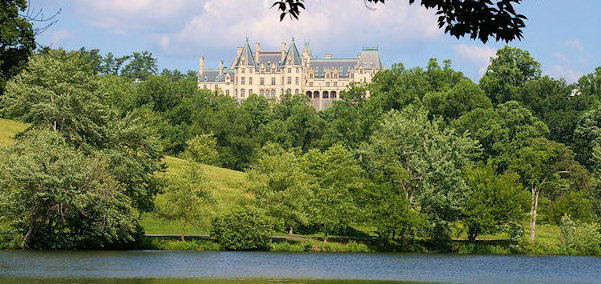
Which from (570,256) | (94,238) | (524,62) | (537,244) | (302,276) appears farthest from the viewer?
(524,62)

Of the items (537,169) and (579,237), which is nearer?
(579,237)

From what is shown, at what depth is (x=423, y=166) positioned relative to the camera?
62.1 meters

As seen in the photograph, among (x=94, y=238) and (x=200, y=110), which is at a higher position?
(x=200, y=110)

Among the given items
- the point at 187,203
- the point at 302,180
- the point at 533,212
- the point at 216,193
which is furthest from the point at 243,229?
the point at 533,212

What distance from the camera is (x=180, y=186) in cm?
5384

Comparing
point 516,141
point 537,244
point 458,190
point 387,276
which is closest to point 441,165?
point 458,190

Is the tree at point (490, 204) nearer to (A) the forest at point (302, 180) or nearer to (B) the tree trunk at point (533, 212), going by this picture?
(A) the forest at point (302, 180)

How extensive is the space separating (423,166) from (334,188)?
6.51 metres

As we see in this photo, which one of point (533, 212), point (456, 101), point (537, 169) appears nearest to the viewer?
point (533, 212)

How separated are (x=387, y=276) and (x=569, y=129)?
7824 centimetres

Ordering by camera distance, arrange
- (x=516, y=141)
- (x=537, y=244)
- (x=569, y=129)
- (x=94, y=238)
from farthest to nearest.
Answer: (x=569, y=129) → (x=516, y=141) → (x=537, y=244) → (x=94, y=238)

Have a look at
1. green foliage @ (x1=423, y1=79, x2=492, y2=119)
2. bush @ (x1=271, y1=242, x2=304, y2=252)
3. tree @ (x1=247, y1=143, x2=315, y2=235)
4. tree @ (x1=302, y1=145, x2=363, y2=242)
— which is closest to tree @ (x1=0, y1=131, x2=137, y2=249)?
bush @ (x1=271, y1=242, x2=304, y2=252)

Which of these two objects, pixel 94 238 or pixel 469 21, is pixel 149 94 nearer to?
pixel 94 238

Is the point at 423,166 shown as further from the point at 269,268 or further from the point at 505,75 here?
the point at 505,75
